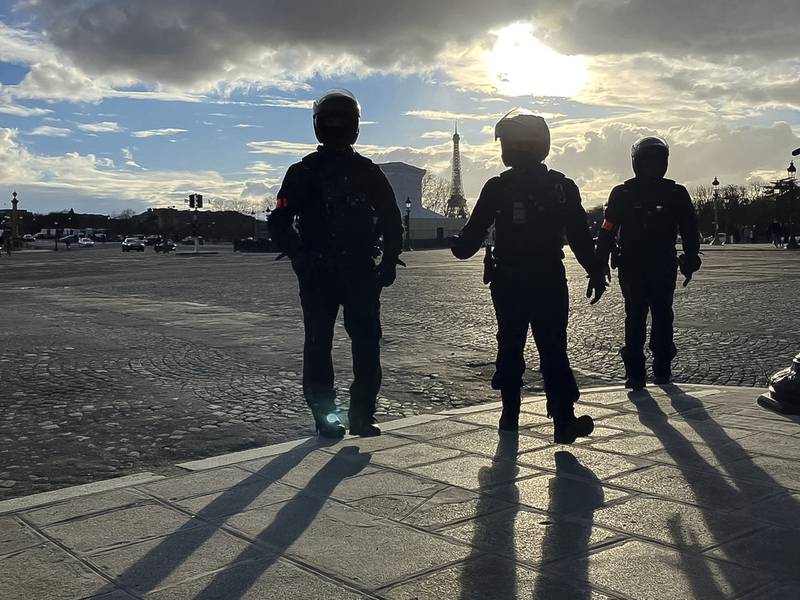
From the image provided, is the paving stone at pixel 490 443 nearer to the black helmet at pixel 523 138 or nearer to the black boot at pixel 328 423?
the black boot at pixel 328 423

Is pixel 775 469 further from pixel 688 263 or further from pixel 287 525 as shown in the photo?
pixel 688 263

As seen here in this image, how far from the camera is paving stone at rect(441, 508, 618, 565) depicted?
3.02 m

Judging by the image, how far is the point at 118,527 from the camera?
333cm

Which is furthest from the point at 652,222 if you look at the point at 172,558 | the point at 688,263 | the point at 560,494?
the point at 172,558

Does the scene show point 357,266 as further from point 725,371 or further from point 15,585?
point 725,371

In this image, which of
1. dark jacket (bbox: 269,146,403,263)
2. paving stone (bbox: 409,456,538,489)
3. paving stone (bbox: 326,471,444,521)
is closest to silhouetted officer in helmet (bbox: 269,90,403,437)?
dark jacket (bbox: 269,146,403,263)

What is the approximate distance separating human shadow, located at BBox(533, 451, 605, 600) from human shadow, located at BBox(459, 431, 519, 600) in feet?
0.34

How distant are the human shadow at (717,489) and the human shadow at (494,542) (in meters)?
0.56

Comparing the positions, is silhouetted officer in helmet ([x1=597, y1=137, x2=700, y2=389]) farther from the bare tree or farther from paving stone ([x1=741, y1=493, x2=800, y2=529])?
the bare tree

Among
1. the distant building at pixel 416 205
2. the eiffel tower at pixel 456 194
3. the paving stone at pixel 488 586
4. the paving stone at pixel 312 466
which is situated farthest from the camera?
the eiffel tower at pixel 456 194

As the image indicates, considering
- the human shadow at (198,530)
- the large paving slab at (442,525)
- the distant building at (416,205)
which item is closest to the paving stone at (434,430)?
A: the large paving slab at (442,525)

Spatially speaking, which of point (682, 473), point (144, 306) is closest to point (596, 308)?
point (144, 306)

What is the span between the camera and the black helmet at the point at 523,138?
4859mm

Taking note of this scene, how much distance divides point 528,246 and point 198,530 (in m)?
2.34
